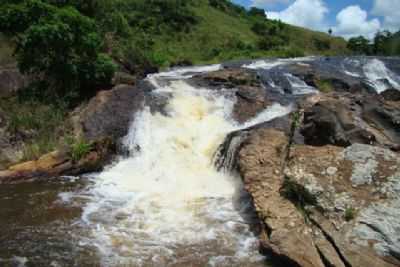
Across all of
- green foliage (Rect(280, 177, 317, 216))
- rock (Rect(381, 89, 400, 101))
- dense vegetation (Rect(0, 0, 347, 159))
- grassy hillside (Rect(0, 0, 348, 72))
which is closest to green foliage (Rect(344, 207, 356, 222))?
green foliage (Rect(280, 177, 317, 216))

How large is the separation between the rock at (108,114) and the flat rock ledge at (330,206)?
5.30m

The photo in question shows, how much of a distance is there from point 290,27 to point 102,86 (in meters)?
45.9

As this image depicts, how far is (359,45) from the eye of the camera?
1831 inches

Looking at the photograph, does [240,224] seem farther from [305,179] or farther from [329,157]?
[329,157]

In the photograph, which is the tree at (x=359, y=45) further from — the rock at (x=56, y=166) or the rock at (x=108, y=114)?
the rock at (x=56, y=166)

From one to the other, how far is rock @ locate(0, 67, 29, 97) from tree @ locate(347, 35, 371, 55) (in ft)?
126

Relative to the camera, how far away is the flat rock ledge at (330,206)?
19.9 ft

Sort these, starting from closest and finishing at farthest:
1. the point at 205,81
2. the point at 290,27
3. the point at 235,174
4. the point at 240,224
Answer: the point at 240,224 < the point at 235,174 < the point at 205,81 < the point at 290,27

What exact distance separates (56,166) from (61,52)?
15.6 ft

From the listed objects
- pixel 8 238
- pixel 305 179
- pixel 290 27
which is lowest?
pixel 8 238

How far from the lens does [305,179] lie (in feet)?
24.8

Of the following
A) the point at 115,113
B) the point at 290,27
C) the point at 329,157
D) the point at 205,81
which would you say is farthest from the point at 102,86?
the point at 290,27

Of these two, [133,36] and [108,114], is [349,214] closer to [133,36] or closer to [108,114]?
[108,114]

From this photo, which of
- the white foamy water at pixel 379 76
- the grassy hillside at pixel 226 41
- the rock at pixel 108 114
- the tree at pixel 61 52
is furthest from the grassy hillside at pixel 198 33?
the white foamy water at pixel 379 76
